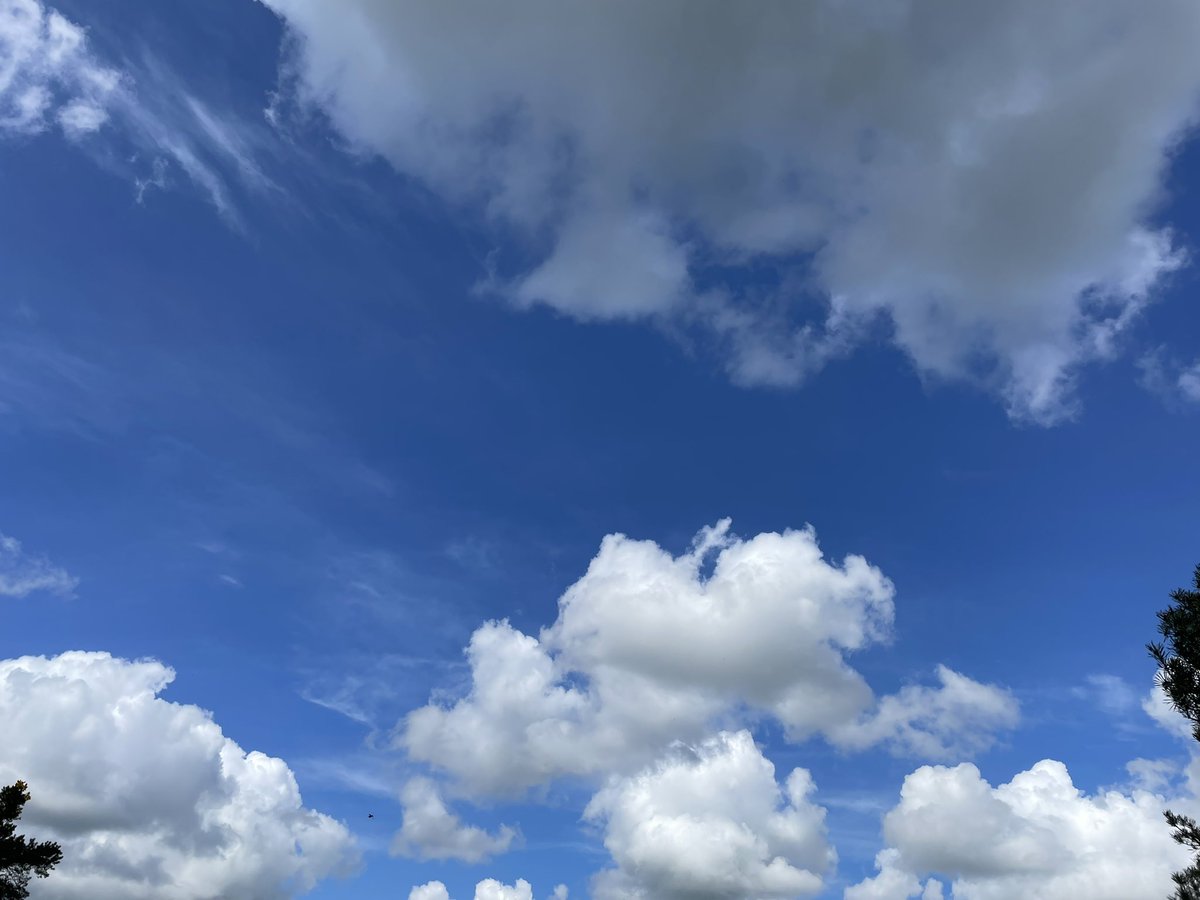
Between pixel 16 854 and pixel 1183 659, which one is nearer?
pixel 1183 659

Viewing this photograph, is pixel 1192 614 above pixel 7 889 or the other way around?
above

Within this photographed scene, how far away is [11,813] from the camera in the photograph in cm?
6844

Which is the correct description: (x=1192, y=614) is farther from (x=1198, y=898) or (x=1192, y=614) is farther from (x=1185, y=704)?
(x=1198, y=898)

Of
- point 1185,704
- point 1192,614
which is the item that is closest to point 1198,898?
point 1185,704

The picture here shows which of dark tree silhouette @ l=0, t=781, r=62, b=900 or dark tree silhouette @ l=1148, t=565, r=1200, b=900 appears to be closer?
dark tree silhouette @ l=1148, t=565, r=1200, b=900

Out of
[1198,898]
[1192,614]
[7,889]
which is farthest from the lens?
[7,889]

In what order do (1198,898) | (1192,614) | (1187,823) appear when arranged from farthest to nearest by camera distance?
(1192,614), (1187,823), (1198,898)

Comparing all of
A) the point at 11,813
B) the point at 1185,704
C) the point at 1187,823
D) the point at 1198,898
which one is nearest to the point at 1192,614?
the point at 1185,704

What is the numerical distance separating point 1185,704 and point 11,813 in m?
85.4

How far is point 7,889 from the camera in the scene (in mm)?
67375

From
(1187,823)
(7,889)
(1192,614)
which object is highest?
(1192,614)

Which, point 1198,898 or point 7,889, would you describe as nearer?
point 1198,898

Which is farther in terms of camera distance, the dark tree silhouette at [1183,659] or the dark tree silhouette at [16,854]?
the dark tree silhouette at [16,854]

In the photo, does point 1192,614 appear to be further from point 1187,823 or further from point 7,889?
point 7,889
